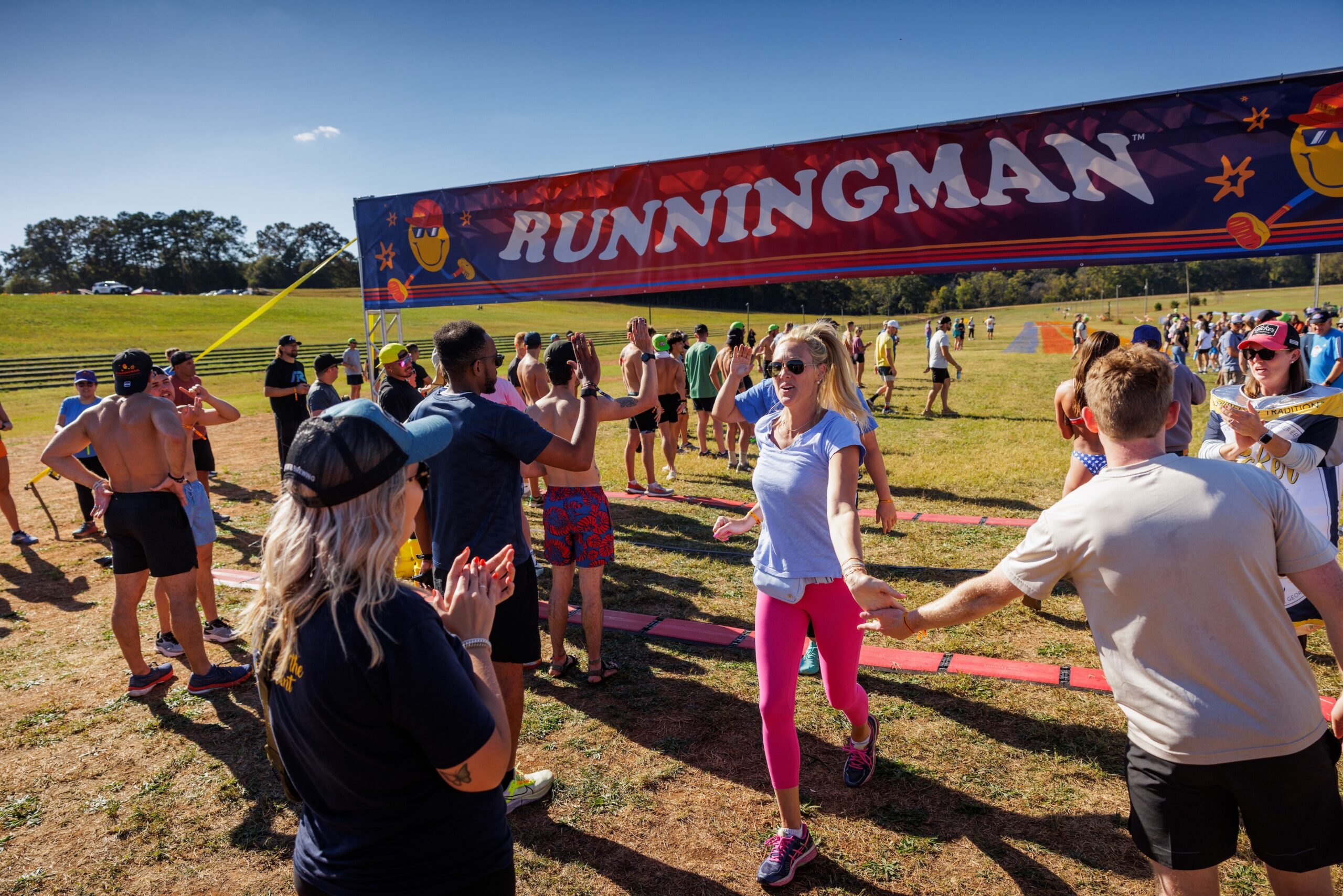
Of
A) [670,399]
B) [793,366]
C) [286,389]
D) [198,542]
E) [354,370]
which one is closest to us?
[793,366]

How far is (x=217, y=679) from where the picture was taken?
5.13 metres

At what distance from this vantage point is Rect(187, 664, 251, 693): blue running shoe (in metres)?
5.09

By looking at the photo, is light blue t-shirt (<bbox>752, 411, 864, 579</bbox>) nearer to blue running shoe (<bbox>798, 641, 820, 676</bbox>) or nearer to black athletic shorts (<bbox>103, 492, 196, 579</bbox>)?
blue running shoe (<bbox>798, 641, 820, 676</bbox>)

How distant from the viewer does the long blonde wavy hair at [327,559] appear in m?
1.59

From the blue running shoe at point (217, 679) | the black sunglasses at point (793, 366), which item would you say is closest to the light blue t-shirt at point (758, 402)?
the black sunglasses at point (793, 366)

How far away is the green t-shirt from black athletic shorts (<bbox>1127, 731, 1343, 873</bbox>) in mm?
10114

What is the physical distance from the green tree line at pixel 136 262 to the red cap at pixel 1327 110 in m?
102

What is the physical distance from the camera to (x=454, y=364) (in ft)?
11.5

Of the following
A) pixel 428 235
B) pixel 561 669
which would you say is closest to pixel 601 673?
pixel 561 669

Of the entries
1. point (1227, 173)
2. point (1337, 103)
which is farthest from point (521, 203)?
point (1337, 103)

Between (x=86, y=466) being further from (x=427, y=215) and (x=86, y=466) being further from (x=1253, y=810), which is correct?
(x=1253, y=810)

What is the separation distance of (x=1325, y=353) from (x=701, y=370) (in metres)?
8.52

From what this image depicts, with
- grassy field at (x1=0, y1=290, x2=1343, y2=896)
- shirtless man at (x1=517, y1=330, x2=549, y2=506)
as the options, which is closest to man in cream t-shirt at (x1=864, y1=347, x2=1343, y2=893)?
grassy field at (x1=0, y1=290, x2=1343, y2=896)

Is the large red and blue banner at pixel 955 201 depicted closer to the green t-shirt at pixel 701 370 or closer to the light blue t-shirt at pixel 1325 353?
the green t-shirt at pixel 701 370
